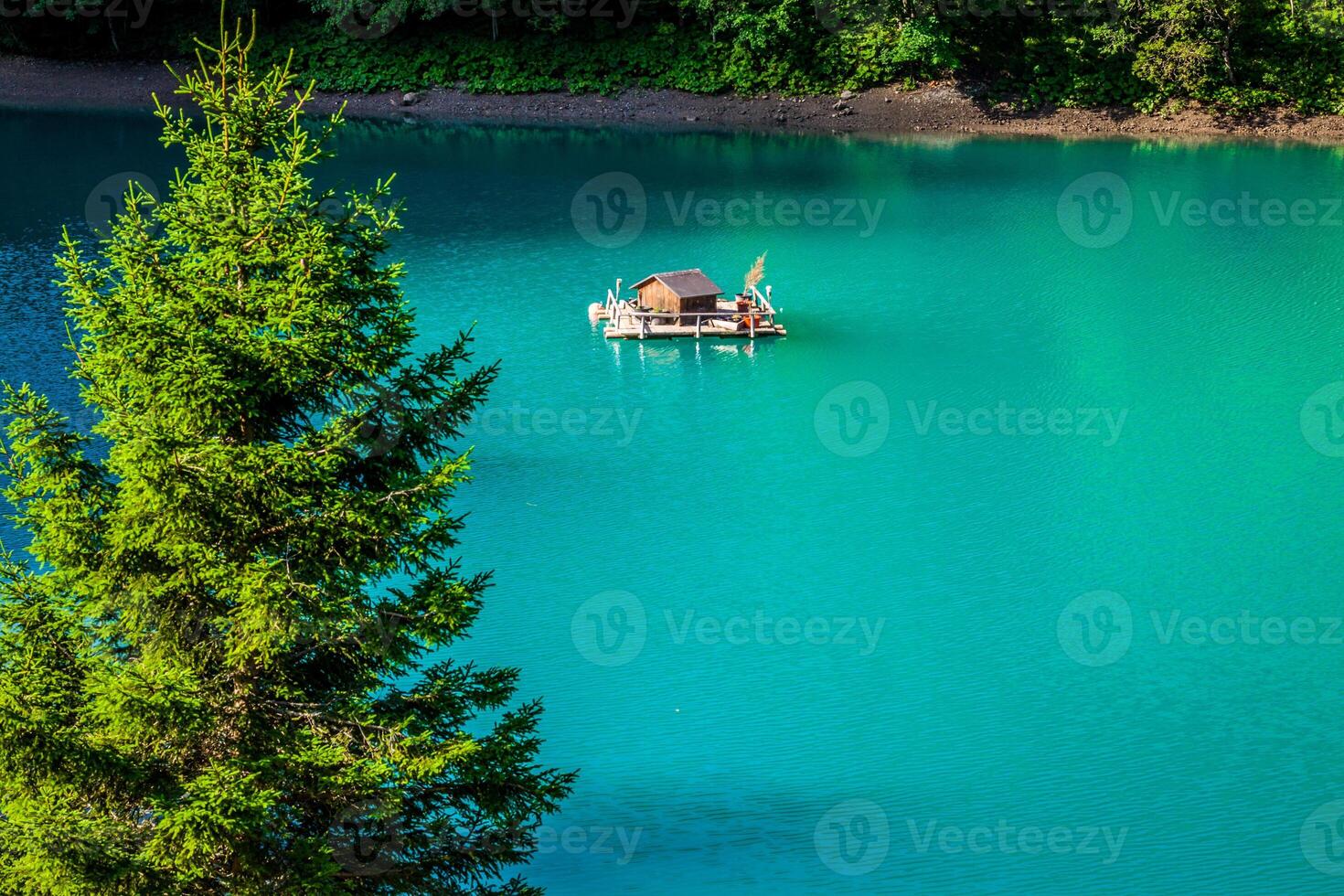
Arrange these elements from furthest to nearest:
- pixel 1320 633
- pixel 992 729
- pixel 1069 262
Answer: pixel 1069 262, pixel 1320 633, pixel 992 729

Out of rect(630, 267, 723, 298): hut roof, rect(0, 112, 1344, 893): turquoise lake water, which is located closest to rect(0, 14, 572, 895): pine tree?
rect(0, 112, 1344, 893): turquoise lake water

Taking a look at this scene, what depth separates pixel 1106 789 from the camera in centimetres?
1784

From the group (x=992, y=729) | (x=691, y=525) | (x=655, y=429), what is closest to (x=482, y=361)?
(x=655, y=429)

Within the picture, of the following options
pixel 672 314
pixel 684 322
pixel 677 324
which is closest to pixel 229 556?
pixel 672 314

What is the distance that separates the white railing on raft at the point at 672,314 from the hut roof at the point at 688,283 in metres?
A: 0.55

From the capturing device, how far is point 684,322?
33.1 m

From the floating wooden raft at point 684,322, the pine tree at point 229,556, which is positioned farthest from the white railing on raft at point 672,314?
the pine tree at point 229,556

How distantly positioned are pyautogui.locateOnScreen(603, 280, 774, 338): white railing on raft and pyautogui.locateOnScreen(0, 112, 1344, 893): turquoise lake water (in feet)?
1.86

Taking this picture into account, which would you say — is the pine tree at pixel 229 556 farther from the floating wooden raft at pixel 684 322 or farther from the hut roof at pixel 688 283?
the floating wooden raft at pixel 684 322

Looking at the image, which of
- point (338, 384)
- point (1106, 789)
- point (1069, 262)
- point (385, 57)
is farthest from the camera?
point (385, 57)

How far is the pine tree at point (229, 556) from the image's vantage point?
9.66 m

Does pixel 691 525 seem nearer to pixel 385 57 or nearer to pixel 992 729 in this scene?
pixel 992 729

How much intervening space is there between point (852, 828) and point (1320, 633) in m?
9.36

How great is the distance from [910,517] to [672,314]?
32.7 ft
